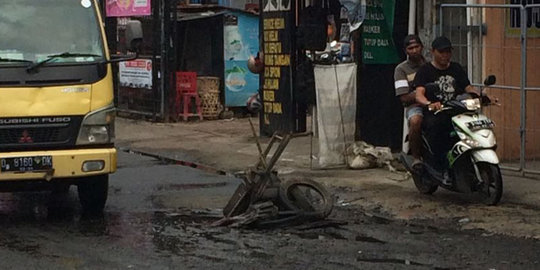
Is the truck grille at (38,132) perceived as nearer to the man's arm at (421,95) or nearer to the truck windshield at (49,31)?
the truck windshield at (49,31)

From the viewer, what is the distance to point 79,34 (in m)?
9.68

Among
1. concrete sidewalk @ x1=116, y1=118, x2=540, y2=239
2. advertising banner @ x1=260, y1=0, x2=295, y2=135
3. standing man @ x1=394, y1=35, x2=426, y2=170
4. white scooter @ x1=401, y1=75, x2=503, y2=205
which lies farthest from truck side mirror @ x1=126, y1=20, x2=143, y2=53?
advertising banner @ x1=260, y1=0, x2=295, y2=135

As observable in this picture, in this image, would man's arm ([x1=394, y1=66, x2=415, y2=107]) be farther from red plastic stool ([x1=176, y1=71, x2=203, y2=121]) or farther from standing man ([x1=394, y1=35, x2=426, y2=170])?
red plastic stool ([x1=176, y1=71, x2=203, y2=121])

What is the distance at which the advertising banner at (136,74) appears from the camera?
19.4 metres

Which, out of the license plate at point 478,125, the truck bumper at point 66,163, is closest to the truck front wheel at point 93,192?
the truck bumper at point 66,163

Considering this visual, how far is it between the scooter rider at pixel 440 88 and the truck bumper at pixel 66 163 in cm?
319

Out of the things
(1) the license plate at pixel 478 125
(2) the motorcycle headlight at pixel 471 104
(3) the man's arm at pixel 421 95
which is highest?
Result: (3) the man's arm at pixel 421 95

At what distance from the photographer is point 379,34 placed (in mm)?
13359

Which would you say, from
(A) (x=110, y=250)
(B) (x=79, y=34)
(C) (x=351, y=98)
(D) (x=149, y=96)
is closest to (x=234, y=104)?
(D) (x=149, y=96)

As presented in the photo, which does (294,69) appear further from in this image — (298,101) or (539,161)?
(539,161)

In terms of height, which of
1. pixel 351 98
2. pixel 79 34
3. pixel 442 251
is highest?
pixel 79 34

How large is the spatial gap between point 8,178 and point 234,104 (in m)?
11.0

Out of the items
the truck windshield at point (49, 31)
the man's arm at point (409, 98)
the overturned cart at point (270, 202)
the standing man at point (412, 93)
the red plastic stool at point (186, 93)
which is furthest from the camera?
the red plastic stool at point (186, 93)

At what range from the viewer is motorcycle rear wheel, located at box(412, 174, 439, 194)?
10173mm
